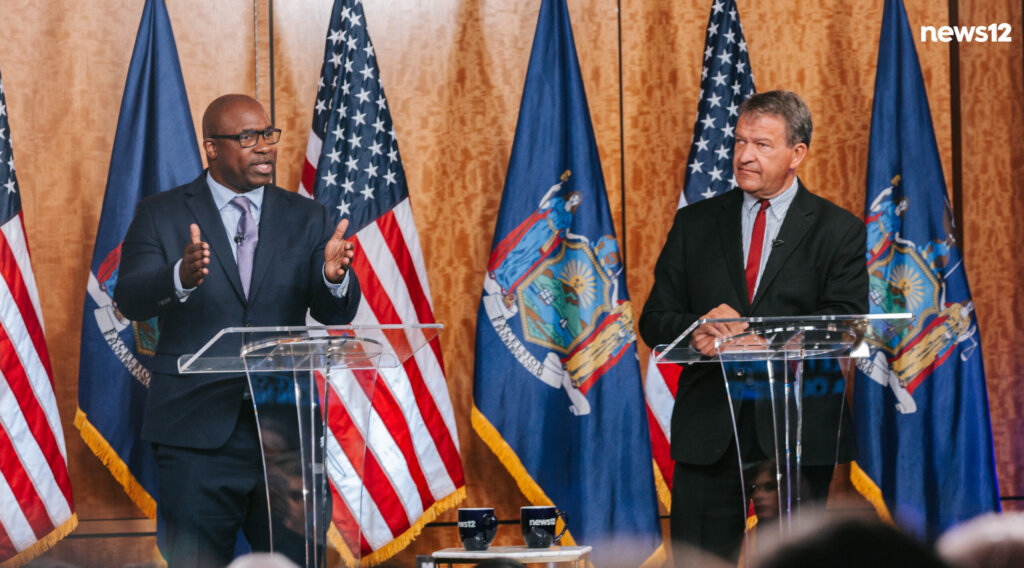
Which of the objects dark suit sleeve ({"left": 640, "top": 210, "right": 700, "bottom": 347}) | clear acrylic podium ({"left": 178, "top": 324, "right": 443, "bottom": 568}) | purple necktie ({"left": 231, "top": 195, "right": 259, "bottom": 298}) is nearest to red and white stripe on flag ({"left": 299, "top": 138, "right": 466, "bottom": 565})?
purple necktie ({"left": 231, "top": 195, "right": 259, "bottom": 298})

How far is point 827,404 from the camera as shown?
8.46 feet

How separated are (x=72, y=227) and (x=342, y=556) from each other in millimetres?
2617

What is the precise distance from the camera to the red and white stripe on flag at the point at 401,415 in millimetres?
4398

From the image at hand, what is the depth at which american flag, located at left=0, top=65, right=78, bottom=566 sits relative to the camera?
13.9 feet

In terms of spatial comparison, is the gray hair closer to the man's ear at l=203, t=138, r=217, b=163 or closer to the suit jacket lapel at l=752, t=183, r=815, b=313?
the suit jacket lapel at l=752, t=183, r=815, b=313

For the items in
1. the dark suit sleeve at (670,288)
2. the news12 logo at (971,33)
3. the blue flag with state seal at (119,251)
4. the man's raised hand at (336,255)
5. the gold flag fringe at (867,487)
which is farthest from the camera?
the news12 logo at (971,33)

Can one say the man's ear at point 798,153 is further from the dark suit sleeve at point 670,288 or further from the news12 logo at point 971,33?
the news12 logo at point 971,33

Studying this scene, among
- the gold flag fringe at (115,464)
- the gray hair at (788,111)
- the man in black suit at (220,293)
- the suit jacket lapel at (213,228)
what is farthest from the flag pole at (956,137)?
the gold flag fringe at (115,464)

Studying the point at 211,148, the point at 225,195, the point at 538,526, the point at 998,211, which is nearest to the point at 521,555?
the point at 538,526

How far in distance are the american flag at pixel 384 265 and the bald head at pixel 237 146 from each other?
0.81 meters

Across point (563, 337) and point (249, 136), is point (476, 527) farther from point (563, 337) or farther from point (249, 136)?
point (249, 136)

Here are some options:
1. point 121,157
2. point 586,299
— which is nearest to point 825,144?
point 586,299

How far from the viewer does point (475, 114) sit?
495cm

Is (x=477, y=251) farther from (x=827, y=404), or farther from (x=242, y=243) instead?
(x=827, y=404)
